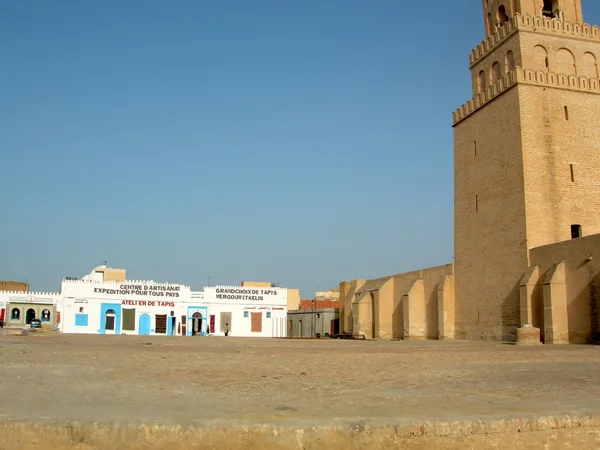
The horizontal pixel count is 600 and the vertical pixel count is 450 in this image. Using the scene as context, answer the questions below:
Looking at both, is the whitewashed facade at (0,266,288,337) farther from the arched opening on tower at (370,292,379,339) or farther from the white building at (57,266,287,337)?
the arched opening on tower at (370,292,379,339)

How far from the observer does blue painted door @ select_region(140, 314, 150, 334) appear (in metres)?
38.3

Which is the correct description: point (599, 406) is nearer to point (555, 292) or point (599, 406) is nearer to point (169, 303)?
point (555, 292)

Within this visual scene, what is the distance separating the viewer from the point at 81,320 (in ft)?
122

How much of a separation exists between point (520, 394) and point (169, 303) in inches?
1385

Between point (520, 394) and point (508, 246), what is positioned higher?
point (508, 246)

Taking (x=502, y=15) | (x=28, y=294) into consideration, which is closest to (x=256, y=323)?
(x=28, y=294)

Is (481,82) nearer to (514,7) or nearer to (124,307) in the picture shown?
(514,7)

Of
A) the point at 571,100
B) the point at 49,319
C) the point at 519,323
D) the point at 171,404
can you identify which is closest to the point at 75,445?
the point at 171,404

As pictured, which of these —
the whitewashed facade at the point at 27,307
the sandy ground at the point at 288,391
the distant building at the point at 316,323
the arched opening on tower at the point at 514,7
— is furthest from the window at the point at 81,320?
the arched opening on tower at the point at 514,7

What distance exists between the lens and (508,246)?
23.6 m

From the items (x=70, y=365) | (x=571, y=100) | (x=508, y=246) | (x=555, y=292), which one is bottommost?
(x=70, y=365)

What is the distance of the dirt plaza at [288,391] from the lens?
13.2 ft

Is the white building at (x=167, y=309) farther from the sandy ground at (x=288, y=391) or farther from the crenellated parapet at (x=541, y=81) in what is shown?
the sandy ground at (x=288, y=391)

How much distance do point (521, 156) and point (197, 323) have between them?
2482 cm
